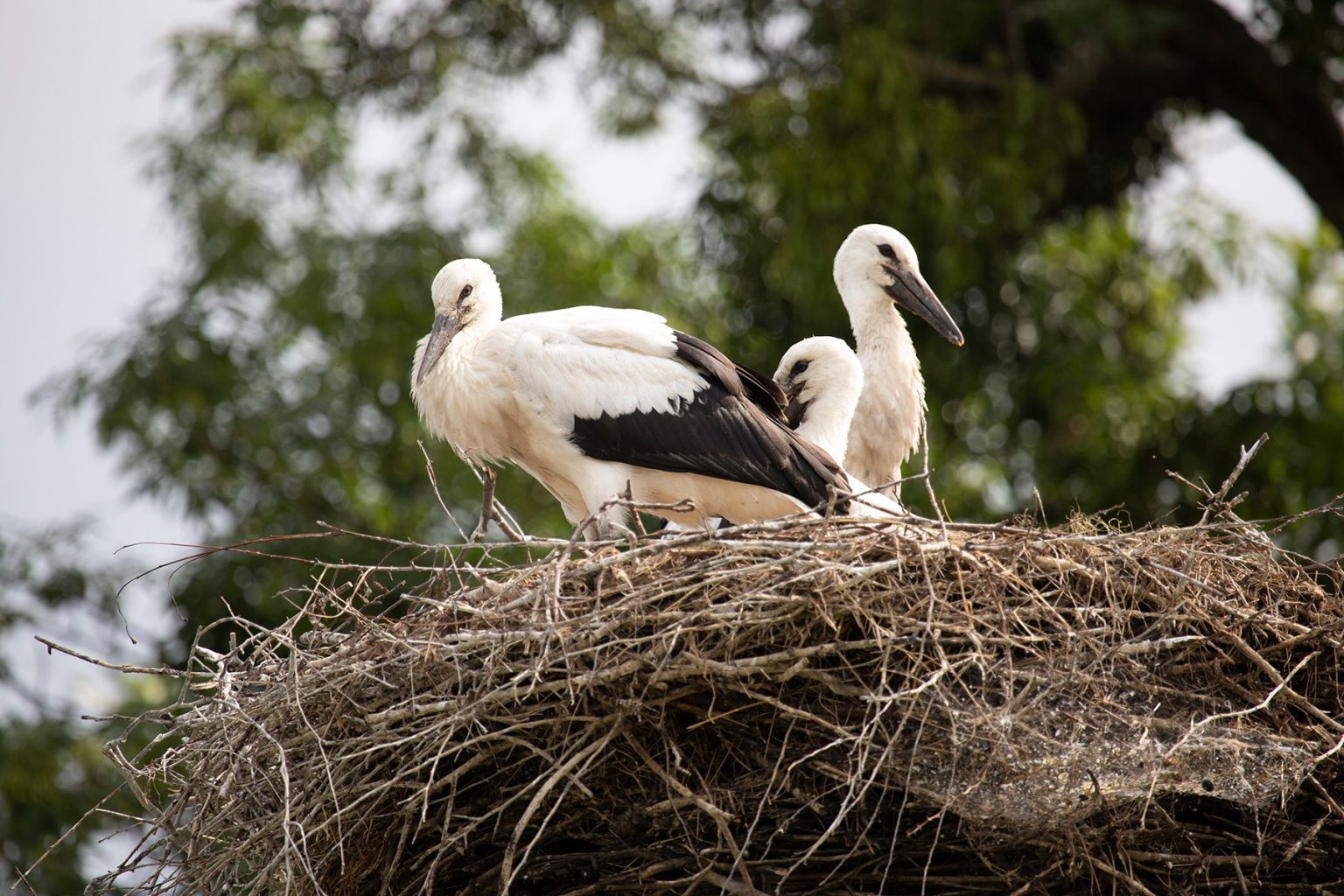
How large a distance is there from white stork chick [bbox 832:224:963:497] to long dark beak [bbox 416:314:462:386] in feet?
5.58

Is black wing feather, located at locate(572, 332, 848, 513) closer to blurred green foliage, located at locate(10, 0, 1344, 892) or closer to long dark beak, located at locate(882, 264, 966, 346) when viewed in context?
long dark beak, located at locate(882, 264, 966, 346)

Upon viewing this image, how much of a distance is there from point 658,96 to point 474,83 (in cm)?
167

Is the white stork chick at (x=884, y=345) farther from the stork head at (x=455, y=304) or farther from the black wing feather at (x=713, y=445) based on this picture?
the stork head at (x=455, y=304)

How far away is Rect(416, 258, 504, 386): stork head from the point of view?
18.4ft

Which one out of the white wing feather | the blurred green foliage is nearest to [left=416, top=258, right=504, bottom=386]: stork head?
the white wing feather

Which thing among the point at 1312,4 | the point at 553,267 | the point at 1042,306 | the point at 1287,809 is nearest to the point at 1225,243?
the point at 1042,306

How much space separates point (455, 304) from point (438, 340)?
6.7 inches

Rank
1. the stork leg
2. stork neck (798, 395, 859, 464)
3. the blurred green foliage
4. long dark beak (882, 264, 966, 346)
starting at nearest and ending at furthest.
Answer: the stork leg → stork neck (798, 395, 859, 464) → long dark beak (882, 264, 966, 346) → the blurred green foliage

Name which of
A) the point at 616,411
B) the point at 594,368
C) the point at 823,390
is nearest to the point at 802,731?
the point at 616,411

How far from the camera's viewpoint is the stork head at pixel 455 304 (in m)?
5.61

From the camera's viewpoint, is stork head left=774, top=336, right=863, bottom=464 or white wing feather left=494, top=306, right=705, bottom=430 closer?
white wing feather left=494, top=306, right=705, bottom=430

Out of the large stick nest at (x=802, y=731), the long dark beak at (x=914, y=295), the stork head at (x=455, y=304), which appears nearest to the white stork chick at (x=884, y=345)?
the long dark beak at (x=914, y=295)

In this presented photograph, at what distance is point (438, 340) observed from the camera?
18.4 ft

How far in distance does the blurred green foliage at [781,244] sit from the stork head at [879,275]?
297 cm
